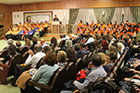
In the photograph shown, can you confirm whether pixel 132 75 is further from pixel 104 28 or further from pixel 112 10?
pixel 112 10

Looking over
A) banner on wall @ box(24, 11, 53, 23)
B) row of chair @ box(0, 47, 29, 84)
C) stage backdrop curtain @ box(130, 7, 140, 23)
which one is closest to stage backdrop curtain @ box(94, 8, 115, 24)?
stage backdrop curtain @ box(130, 7, 140, 23)

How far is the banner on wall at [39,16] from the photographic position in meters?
17.5

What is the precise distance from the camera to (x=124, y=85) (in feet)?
7.59

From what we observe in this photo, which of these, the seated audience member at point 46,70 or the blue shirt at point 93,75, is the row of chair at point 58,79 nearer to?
the seated audience member at point 46,70

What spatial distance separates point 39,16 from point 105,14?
26.1 feet

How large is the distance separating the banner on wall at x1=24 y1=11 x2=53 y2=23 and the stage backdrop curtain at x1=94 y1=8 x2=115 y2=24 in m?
5.45

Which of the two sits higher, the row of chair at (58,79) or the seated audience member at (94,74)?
the seated audience member at (94,74)

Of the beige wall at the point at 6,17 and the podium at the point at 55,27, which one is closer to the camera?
the podium at the point at 55,27

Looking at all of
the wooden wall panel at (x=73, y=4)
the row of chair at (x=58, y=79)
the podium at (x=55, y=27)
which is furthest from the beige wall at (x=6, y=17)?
the row of chair at (x=58, y=79)

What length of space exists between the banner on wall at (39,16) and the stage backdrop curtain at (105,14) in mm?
5445

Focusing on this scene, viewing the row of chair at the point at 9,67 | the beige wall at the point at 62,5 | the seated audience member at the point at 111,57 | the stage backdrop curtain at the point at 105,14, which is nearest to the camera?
the seated audience member at the point at 111,57

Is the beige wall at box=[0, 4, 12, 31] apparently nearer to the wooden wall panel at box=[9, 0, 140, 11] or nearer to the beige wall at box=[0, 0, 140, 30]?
the beige wall at box=[0, 0, 140, 30]

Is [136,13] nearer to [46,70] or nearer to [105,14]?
[105,14]

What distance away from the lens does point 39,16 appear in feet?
59.1
